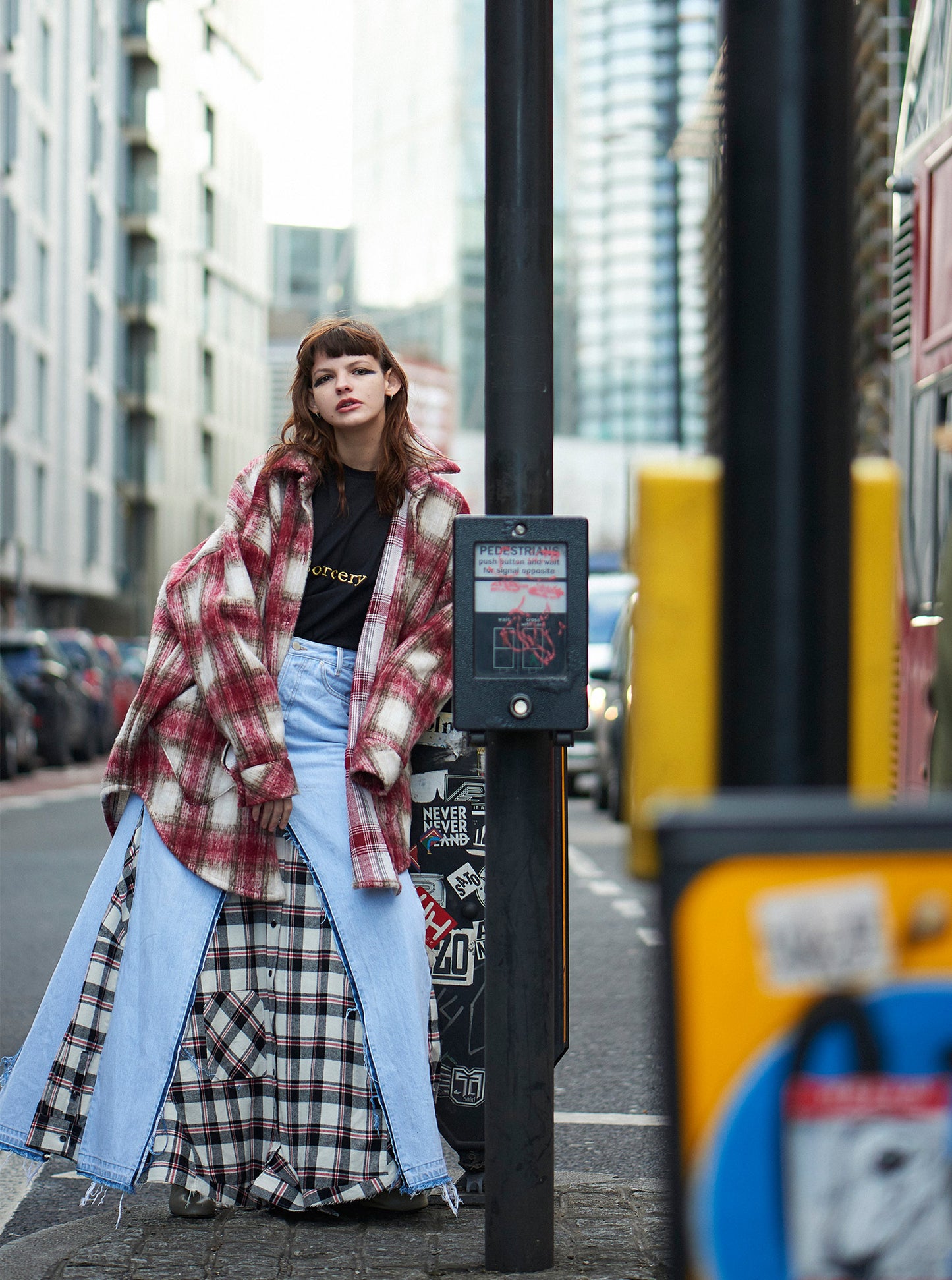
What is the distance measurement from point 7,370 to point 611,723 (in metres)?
31.5

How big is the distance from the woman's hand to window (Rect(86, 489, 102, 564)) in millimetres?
52250

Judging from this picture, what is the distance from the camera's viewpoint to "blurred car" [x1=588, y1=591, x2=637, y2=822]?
15406mm

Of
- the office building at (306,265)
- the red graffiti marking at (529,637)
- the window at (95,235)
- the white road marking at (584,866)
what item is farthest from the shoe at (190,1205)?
the office building at (306,265)

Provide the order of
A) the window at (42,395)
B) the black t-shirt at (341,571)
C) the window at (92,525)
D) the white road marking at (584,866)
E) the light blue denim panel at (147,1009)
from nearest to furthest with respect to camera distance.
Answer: the light blue denim panel at (147,1009) < the black t-shirt at (341,571) < the white road marking at (584,866) < the window at (42,395) < the window at (92,525)

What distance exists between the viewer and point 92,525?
56.1 m

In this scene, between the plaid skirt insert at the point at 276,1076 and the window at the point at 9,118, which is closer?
→ the plaid skirt insert at the point at 276,1076

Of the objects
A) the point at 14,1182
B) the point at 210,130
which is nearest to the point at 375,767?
the point at 14,1182

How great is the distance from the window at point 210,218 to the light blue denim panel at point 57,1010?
237 ft

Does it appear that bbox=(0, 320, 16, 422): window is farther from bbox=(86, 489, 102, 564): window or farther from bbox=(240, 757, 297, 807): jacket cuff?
bbox=(240, 757, 297, 807): jacket cuff

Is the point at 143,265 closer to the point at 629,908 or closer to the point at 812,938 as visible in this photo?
the point at 629,908

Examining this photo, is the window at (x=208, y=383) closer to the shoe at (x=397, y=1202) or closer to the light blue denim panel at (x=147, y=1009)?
the light blue denim panel at (x=147, y=1009)

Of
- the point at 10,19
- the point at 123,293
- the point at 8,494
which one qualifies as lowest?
the point at 8,494

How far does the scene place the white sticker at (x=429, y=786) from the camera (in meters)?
4.12

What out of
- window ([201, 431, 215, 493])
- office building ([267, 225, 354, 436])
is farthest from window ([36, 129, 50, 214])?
office building ([267, 225, 354, 436])
